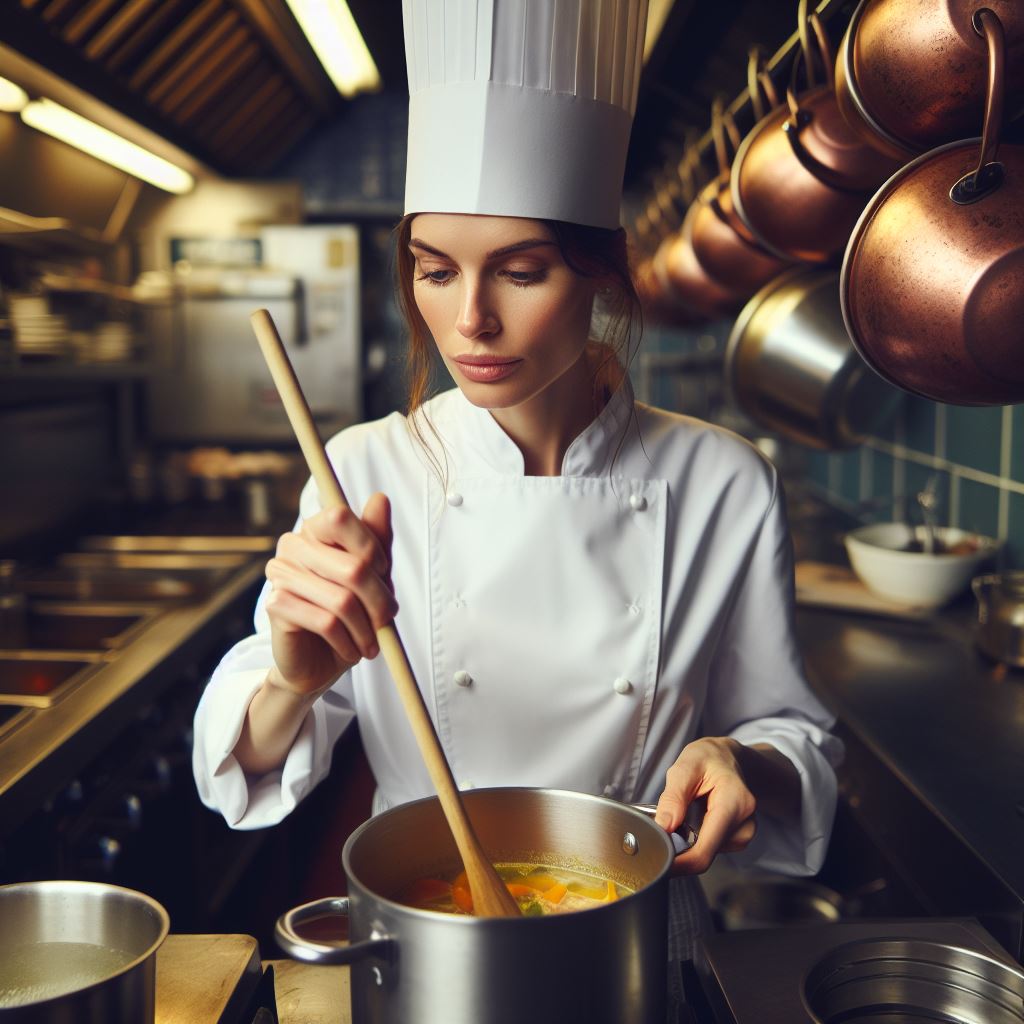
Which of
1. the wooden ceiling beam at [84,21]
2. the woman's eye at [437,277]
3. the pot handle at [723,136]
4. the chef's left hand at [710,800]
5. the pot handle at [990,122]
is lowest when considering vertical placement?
the chef's left hand at [710,800]

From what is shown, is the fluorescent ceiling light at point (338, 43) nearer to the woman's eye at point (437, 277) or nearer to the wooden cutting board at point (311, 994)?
the woman's eye at point (437, 277)

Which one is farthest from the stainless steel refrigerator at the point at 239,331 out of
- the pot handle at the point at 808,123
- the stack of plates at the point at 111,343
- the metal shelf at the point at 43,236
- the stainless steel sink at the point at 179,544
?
the pot handle at the point at 808,123

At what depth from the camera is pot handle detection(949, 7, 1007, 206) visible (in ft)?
3.27

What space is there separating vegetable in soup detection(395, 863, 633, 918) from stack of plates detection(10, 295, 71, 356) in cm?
220

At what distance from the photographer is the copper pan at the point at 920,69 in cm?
107

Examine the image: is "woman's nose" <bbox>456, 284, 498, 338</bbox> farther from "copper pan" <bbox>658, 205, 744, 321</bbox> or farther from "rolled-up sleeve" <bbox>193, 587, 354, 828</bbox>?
"copper pan" <bbox>658, 205, 744, 321</bbox>

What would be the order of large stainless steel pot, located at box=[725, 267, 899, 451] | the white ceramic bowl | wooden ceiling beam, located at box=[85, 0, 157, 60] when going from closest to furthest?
large stainless steel pot, located at box=[725, 267, 899, 451] → the white ceramic bowl → wooden ceiling beam, located at box=[85, 0, 157, 60]

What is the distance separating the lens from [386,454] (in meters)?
1.35

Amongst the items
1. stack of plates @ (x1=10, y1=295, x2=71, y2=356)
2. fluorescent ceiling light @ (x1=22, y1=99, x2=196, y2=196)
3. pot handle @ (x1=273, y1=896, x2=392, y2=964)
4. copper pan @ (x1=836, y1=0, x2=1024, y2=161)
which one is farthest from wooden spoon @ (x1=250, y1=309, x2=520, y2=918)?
fluorescent ceiling light @ (x1=22, y1=99, x2=196, y2=196)

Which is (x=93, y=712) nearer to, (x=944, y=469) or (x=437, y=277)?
(x=437, y=277)

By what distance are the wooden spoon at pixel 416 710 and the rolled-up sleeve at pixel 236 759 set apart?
33cm

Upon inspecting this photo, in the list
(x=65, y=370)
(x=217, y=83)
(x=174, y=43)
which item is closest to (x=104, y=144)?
(x=174, y=43)

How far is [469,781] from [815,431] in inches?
51.8

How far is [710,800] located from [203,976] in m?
0.45
